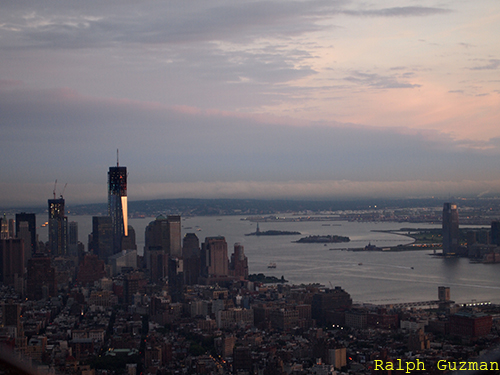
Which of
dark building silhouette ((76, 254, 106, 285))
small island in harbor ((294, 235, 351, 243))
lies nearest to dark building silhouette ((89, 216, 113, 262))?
dark building silhouette ((76, 254, 106, 285))

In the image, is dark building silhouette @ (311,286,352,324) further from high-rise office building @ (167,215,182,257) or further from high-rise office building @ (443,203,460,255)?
high-rise office building @ (167,215,182,257)

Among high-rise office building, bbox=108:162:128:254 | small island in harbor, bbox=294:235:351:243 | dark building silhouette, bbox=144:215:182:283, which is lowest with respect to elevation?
small island in harbor, bbox=294:235:351:243

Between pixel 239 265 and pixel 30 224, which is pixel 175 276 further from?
pixel 30 224

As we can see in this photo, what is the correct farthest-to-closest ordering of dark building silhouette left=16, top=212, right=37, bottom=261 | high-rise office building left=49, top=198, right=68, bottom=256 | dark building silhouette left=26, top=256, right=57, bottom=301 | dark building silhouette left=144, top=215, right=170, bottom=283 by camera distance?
high-rise office building left=49, top=198, right=68, bottom=256, dark building silhouette left=16, top=212, right=37, bottom=261, dark building silhouette left=144, top=215, right=170, bottom=283, dark building silhouette left=26, top=256, right=57, bottom=301

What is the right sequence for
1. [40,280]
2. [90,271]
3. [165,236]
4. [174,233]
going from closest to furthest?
[40,280]
[90,271]
[165,236]
[174,233]

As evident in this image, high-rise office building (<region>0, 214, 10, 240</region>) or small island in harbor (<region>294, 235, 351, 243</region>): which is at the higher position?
high-rise office building (<region>0, 214, 10, 240</region>)

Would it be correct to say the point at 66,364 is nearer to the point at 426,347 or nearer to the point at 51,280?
the point at 426,347

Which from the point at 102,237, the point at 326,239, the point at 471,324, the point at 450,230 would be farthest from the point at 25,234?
the point at 471,324
